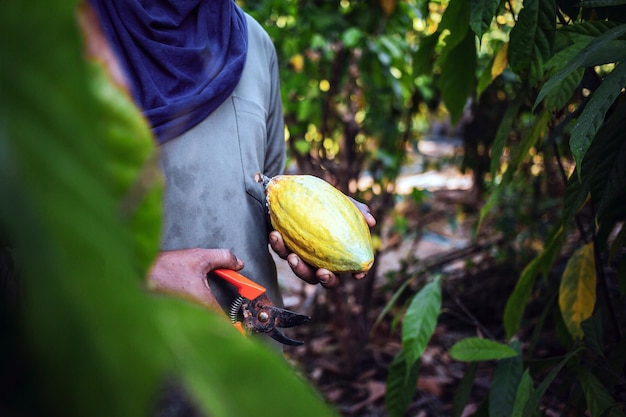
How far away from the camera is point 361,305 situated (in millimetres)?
2805

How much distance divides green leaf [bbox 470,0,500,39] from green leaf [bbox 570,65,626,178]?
24 cm

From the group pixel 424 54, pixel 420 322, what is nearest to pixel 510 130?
pixel 424 54

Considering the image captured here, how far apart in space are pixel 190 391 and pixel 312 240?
37.5 inches

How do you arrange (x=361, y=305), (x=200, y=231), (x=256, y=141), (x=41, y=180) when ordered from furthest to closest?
(x=361, y=305), (x=256, y=141), (x=200, y=231), (x=41, y=180)

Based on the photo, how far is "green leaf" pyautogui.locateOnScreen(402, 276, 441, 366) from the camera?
1.48 metres

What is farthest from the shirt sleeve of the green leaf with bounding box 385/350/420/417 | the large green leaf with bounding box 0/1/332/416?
the large green leaf with bounding box 0/1/332/416

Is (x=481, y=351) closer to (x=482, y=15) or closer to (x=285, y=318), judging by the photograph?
(x=285, y=318)

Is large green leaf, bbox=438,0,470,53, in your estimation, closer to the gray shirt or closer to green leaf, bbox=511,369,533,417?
the gray shirt

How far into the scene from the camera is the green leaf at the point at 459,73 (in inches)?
55.9

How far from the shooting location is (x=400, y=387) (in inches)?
60.4

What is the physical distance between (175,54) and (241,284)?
1.63ft

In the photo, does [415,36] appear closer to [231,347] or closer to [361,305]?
[361,305]

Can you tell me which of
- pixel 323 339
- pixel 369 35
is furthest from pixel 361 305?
pixel 369 35

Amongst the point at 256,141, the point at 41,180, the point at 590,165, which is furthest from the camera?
the point at 256,141
